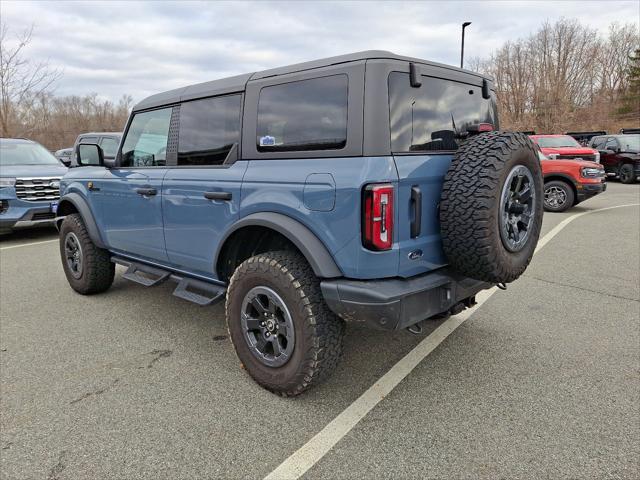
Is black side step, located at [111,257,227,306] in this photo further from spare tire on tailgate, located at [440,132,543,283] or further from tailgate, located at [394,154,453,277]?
spare tire on tailgate, located at [440,132,543,283]

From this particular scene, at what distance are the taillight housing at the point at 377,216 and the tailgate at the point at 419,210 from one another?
0.08 m

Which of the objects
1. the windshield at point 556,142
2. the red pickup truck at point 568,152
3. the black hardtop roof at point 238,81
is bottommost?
the red pickup truck at point 568,152

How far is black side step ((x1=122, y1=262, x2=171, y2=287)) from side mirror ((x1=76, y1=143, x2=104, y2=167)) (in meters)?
1.02

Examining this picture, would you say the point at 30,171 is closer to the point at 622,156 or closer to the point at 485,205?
the point at 485,205

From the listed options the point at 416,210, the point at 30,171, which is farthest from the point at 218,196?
the point at 30,171

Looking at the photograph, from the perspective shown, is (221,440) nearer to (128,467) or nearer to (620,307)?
(128,467)

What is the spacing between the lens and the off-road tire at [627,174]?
16.5 m

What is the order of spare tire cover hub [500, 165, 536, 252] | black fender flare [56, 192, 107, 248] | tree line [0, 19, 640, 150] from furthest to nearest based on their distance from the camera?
tree line [0, 19, 640, 150]
black fender flare [56, 192, 107, 248]
spare tire cover hub [500, 165, 536, 252]

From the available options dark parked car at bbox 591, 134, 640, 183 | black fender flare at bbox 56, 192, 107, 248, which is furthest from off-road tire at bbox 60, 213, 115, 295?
dark parked car at bbox 591, 134, 640, 183

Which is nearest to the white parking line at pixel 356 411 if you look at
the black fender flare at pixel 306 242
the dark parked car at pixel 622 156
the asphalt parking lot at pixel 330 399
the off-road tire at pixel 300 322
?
the asphalt parking lot at pixel 330 399

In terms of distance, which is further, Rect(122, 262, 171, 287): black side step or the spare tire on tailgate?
Rect(122, 262, 171, 287): black side step

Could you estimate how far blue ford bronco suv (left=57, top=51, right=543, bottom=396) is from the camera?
2432mm

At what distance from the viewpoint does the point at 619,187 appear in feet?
51.6

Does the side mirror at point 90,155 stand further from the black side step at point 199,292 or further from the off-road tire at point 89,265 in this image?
the black side step at point 199,292
